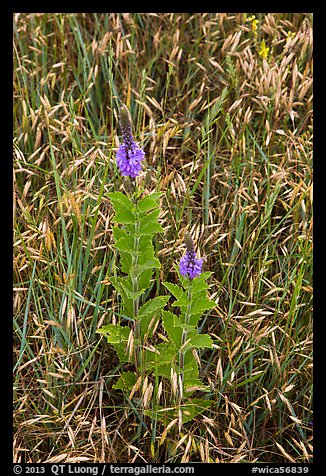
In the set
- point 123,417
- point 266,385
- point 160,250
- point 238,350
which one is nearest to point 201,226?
point 160,250

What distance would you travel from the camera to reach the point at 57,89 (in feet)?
12.1

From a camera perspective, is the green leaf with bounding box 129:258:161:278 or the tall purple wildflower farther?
the green leaf with bounding box 129:258:161:278

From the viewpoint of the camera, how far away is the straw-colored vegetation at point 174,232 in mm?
2631

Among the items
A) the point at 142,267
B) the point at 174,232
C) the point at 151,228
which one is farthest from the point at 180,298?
the point at 174,232

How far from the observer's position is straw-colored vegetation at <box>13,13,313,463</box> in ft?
8.63

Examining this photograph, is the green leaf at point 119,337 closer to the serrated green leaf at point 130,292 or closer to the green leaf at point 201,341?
the serrated green leaf at point 130,292

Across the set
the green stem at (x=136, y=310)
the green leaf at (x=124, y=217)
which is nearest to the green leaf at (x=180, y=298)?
the green stem at (x=136, y=310)

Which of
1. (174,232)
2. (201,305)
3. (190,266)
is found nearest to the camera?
(190,266)

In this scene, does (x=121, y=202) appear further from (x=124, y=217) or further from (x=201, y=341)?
(x=201, y=341)

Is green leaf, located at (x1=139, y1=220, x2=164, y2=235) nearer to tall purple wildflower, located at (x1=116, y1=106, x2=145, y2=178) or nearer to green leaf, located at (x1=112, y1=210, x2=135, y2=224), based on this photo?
green leaf, located at (x1=112, y1=210, x2=135, y2=224)

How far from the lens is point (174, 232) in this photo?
9.77ft

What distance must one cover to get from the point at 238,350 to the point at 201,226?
694 millimetres

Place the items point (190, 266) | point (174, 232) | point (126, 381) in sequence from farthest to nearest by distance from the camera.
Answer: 1. point (174, 232)
2. point (126, 381)
3. point (190, 266)

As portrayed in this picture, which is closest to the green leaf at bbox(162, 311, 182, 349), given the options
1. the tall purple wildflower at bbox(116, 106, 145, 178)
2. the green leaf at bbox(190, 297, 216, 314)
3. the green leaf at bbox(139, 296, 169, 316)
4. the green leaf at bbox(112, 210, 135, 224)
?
the green leaf at bbox(139, 296, 169, 316)
